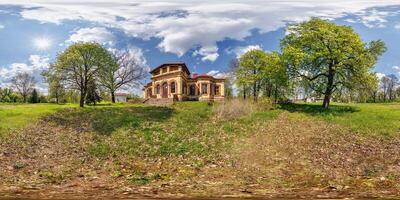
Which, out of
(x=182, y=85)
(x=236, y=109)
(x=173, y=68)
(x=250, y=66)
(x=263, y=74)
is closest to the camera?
(x=236, y=109)

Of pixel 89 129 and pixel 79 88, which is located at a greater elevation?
pixel 79 88

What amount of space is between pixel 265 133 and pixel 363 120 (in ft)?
32.4

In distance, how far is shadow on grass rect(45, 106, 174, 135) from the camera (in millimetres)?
33250

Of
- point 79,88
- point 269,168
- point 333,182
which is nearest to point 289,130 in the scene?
point 269,168

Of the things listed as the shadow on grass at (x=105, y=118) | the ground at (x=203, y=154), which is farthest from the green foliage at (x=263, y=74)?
the shadow on grass at (x=105, y=118)

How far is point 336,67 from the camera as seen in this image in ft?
142

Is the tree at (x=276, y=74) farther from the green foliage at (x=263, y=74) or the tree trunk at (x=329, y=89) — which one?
the tree trunk at (x=329, y=89)

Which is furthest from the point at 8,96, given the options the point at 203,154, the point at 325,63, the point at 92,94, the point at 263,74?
the point at 203,154

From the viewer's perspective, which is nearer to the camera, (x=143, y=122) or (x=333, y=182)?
(x=333, y=182)

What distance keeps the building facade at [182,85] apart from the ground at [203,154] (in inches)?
905

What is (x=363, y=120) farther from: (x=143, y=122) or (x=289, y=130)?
(x=143, y=122)

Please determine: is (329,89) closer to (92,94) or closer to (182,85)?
(182,85)

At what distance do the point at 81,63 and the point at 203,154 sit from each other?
27.6 m

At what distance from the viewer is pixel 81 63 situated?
47.4 m
